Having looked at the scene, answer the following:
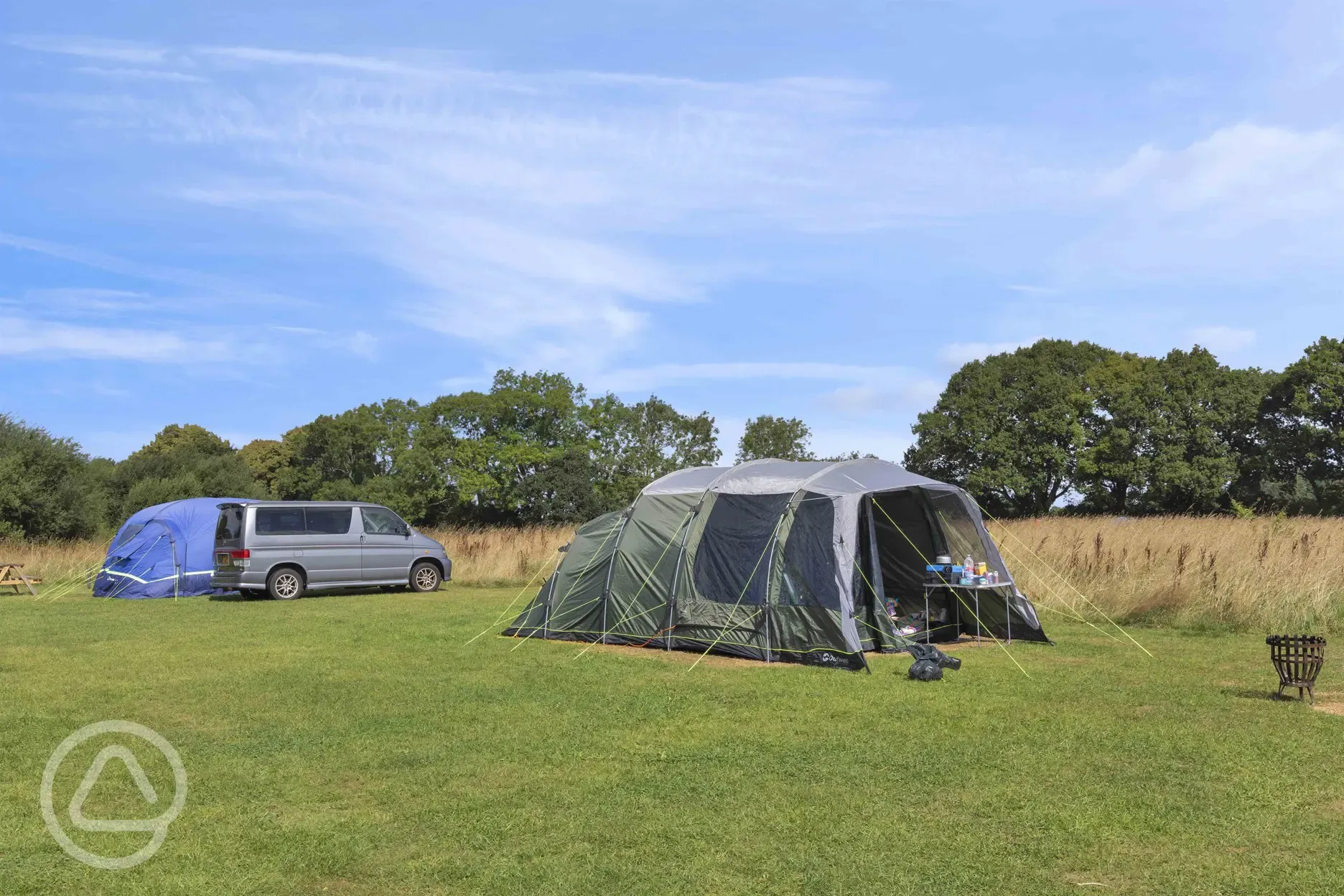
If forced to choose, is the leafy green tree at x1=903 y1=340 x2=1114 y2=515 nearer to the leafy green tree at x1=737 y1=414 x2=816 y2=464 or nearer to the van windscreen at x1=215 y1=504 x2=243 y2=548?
the leafy green tree at x1=737 y1=414 x2=816 y2=464

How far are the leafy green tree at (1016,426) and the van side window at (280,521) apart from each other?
113 ft

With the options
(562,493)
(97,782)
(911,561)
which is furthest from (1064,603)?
(562,493)

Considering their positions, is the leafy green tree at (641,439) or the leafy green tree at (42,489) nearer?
the leafy green tree at (42,489)

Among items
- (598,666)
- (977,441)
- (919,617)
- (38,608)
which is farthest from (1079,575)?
(977,441)

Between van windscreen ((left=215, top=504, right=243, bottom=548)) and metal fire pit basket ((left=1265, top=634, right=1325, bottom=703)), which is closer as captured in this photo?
metal fire pit basket ((left=1265, top=634, right=1325, bottom=703))

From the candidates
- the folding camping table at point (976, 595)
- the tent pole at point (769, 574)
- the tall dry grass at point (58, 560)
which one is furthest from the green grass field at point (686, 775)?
the tall dry grass at point (58, 560)

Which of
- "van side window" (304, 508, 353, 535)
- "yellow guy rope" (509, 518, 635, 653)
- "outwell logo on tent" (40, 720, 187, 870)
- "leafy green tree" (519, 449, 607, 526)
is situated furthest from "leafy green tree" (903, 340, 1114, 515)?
"outwell logo on tent" (40, 720, 187, 870)

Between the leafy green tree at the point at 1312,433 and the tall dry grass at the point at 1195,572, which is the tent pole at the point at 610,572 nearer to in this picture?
the tall dry grass at the point at 1195,572

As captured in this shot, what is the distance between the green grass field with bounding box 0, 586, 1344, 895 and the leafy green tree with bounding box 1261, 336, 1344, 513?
118ft

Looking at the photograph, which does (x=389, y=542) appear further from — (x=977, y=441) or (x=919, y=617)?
(x=977, y=441)

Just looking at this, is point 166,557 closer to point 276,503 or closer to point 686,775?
point 276,503

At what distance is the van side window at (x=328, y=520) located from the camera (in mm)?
19891

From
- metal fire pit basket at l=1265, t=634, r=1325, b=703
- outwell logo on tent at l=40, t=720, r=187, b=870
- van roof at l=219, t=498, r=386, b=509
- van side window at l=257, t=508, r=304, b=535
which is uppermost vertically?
van roof at l=219, t=498, r=386, b=509

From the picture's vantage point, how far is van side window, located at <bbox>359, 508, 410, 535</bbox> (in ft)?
67.9
